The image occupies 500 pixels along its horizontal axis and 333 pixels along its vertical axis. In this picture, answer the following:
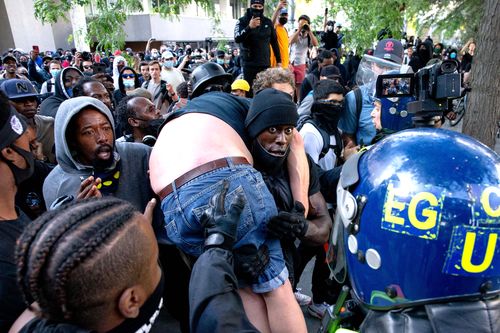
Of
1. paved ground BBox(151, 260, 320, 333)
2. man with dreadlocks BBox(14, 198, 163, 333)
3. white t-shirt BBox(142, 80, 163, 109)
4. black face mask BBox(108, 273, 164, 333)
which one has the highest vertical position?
man with dreadlocks BBox(14, 198, 163, 333)

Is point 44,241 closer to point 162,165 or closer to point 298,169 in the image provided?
point 162,165

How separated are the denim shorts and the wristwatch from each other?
185mm

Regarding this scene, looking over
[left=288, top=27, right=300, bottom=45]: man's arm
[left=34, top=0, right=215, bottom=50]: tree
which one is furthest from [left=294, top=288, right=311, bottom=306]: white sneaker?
[left=288, top=27, right=300, bottom=45]: man's arm

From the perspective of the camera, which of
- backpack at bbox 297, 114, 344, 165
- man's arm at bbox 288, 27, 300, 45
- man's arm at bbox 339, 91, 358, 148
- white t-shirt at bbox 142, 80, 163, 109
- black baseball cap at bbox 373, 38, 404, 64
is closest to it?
backpack at bbox 297, 114, 344, 165

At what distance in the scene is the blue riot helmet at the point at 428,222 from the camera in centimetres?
96

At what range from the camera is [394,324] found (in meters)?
0.99

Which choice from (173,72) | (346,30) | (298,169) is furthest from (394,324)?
(346,30)

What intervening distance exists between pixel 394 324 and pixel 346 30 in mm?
7095

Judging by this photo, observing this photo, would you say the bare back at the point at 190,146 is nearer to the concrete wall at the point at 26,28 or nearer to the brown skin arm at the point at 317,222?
the brown skin arm at the point at 317,222

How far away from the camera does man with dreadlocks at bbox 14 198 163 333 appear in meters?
0.88

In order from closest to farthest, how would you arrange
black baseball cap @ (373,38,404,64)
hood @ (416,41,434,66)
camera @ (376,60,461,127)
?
1. camera @ (376,60,461,127)
2. black baseball cap @ (373,38,404,64)
3. hood @ (416,41,434,66)

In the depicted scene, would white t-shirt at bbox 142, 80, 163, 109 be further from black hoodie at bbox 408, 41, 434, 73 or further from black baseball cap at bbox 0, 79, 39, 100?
black hoodie at bbox 408, 41, 434, 73

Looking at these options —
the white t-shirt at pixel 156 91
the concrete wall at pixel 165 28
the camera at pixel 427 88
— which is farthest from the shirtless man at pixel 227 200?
the concrete wall at pixel 165 28

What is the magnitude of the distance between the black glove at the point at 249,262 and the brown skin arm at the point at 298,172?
471 millimetres
